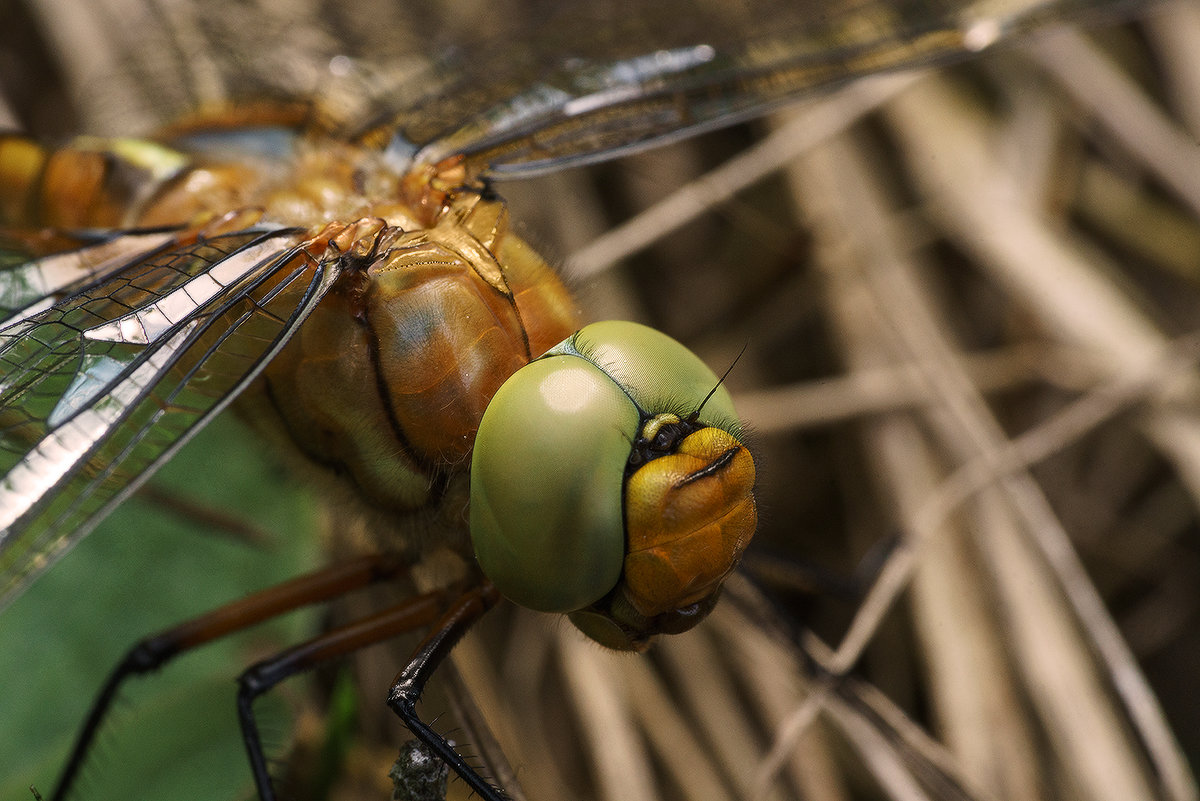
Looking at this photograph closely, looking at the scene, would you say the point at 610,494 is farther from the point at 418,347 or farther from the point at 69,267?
the point at 69,267

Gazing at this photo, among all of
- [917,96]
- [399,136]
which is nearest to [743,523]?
[399,136]

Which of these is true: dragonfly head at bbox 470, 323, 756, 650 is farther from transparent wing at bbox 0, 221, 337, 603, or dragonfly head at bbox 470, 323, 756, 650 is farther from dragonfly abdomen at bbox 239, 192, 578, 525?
Result: transparent wing at bbox 0, 221, 337, 603

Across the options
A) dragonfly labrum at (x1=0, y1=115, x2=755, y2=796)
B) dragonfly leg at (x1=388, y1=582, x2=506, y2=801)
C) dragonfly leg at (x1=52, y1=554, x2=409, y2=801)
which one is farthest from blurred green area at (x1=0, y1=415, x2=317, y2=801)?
dragonfly leg at (x1=388, y1=582, x2=506, y2=801)

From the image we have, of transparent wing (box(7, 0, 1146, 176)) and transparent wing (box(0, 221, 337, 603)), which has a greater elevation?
transparent wing (box(7, 0, 1146, 176))

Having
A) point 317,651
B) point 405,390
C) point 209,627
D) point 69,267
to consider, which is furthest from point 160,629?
point 405,390

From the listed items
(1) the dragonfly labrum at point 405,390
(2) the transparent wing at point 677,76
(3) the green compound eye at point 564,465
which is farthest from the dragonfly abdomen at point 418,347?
(2) the transparent wing at point 677,76

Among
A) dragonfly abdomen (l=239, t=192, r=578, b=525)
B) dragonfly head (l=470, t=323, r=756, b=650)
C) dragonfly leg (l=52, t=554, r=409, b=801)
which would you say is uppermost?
dragonfly abdomen (l=239, t=192, r=578, b=525)

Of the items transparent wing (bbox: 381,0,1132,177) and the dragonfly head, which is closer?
the dragonfly head
